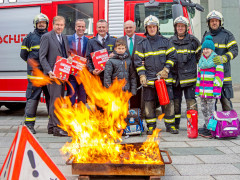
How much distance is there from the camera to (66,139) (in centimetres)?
530

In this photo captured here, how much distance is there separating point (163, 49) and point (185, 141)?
1783mm

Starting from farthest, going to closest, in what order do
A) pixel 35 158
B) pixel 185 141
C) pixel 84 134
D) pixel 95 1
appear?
pixel 95 1
pixel 185 141
pixel 84 134
pixel 35 158

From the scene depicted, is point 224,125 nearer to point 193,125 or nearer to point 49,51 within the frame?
point 193,125

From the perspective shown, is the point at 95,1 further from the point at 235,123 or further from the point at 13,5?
the point at 235,123

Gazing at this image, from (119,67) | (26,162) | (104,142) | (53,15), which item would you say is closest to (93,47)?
(119,67)

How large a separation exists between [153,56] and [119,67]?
705 mm

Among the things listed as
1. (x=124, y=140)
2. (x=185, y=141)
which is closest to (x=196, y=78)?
(x=185, y=141)

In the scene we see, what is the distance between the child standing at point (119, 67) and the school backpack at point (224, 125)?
1.55 meters

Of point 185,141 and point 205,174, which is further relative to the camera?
point 185,141

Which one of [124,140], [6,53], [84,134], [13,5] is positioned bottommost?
[124,140]

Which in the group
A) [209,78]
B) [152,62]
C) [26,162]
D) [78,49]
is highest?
[78,49]

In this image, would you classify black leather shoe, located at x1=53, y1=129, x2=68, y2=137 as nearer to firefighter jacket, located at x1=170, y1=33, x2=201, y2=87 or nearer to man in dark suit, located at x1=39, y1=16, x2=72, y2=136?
man in dark suit, located at x1=39, y1=16, x2=72, y2=136

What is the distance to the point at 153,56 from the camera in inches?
223

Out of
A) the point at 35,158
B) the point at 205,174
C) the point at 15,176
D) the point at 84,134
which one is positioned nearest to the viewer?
the point at 15,176
